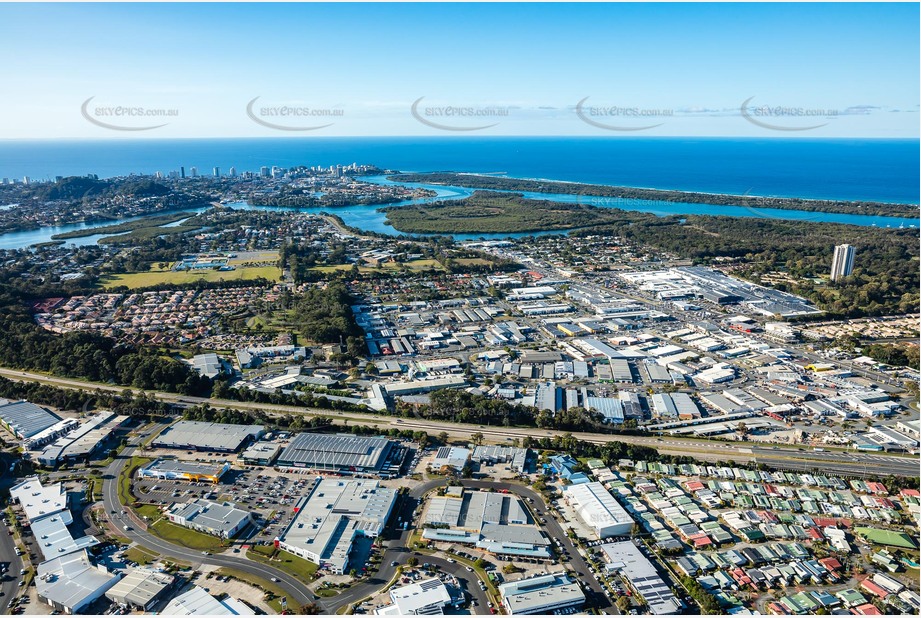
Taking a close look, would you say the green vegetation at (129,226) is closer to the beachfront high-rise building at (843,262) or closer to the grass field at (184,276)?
the grass field at (184,276)

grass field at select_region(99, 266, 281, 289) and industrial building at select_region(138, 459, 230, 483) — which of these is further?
grass field at select_region(99, 266, 281, 289)

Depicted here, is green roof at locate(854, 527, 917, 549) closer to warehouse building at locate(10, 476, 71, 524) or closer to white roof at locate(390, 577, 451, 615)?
white roof at locate(390, 577, 451, 615)

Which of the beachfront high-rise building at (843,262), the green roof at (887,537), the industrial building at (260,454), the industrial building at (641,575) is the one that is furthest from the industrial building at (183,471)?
the beachfront high-rise building at (843,262)

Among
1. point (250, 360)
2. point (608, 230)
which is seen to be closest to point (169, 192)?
point (608, 230)

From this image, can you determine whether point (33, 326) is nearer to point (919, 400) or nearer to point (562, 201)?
point (919, 400)

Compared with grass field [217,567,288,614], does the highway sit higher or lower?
higher

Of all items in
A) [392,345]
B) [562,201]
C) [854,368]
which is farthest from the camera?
[562,201]

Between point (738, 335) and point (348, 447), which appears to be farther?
point (738, 335)

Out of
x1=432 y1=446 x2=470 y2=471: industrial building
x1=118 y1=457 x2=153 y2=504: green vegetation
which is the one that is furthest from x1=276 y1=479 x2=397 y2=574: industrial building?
x1=118 y1=457 x2=153 y2=504: green vegetation

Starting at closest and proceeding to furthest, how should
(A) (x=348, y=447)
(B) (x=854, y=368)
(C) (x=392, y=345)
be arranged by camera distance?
1. (A) (x=348, y=447)
2. (B) (x=854, y=368)
3. (C) (x=392, y=345)
